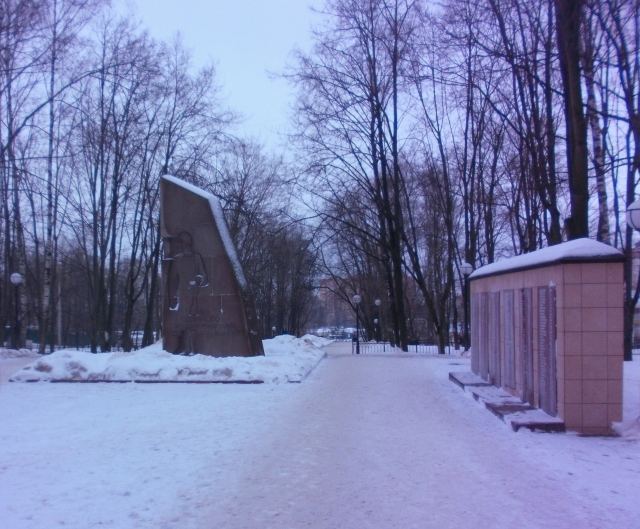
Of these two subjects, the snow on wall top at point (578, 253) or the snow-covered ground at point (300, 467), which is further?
the snow on wall top at point (578, 253)

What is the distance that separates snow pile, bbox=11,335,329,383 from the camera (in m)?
15.5

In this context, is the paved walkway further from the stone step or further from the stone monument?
the stone monument

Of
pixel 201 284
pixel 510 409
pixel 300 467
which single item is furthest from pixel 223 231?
pixel 300 467

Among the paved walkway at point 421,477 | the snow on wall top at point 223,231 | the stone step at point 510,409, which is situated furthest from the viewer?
the snow on wall top at point 223,231

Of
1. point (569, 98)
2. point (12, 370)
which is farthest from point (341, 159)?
point (569, 98)

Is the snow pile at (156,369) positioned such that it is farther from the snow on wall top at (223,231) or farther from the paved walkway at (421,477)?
the paved walkway at (421,477)

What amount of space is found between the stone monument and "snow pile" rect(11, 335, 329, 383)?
110 cm

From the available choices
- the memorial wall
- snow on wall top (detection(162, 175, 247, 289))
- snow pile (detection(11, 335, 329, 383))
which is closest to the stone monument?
snow on wall top (detection(162, 175, 247, 289))

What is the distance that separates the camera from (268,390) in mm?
13984

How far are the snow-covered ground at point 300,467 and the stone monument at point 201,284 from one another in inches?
226

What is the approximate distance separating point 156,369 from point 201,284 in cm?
312

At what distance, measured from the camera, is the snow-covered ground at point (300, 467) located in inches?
219

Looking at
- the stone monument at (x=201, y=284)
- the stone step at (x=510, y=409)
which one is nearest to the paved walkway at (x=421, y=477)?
the stone step at (x=510, y=409)

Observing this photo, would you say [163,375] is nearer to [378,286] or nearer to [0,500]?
[0,500]
